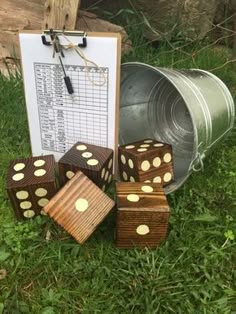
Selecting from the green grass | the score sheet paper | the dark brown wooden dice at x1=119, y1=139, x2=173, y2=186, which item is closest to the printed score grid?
the score sheet paper

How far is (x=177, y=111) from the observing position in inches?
75.2

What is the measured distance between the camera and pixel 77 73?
1.46 m

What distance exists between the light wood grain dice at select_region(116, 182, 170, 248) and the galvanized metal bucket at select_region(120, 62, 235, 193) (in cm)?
22

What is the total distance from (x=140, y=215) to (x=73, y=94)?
1.78 feet

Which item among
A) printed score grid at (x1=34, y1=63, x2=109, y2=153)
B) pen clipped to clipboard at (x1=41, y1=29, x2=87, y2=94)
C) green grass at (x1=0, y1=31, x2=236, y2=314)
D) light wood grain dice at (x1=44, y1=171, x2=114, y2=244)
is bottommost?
green grass at (x1=0, y1=31, x2=236, y2=314)

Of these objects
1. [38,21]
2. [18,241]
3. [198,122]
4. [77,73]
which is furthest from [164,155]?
[38,21]

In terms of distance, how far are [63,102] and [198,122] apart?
0.49 m

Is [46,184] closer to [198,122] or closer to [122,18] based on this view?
[198,122]

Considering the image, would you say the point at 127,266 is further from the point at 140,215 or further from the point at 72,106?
the point at 72,106

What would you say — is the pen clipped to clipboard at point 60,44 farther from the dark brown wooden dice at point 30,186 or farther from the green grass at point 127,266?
the green grass at point 127,266

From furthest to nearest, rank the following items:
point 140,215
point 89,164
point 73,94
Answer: point 73,94 < point 89,164 < point 140,215

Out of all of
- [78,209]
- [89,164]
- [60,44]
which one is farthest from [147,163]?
[60,44]

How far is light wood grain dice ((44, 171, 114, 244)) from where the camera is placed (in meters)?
1.25

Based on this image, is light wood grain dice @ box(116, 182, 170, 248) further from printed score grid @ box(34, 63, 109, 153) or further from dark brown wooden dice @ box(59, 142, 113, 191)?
printed score grid @ box(34, 63, 109, 153)
